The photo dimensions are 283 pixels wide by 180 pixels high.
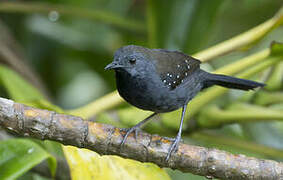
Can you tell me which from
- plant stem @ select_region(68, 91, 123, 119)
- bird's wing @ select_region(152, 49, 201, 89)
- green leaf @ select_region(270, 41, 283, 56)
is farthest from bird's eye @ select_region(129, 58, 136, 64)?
green leaf @ select_region(270, 41, 283, 56)

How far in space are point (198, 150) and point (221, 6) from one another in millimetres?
1853

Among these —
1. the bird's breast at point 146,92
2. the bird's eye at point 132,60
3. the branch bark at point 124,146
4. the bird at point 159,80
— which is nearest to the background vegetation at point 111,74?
the bird at point 159,80

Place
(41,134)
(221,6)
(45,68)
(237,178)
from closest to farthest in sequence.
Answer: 1. (41,134)
2. (237,178)
3. (221,6)
4. (45,68)

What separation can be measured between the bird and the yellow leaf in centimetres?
24

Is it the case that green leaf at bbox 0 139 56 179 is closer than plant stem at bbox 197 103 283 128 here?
Yes

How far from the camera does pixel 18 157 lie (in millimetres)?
2447

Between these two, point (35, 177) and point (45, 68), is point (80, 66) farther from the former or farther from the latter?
point (35, 177)

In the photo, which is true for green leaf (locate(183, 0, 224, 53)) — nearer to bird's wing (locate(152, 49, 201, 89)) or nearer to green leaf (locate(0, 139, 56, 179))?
bird's wing (locate(152, 49, 201, 89))

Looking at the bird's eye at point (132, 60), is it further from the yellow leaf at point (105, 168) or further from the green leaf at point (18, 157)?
the green leaf at point (18, 157)

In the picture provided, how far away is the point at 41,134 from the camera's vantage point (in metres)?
2.19

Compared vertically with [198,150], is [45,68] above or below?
below

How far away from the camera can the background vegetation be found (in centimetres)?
269

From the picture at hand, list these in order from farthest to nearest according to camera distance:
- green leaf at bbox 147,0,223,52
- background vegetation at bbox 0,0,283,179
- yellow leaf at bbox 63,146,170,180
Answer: green leaf at bbox 147,0,223,52 → background vegetation at bbox 0,0,283,179 → yellow leaf at bbox 63,146,170,180

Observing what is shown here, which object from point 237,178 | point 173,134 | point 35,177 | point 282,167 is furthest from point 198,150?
point 35,177
